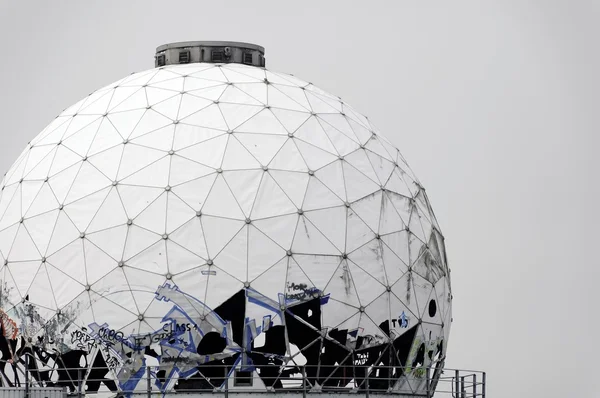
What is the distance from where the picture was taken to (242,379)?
51.1 meters

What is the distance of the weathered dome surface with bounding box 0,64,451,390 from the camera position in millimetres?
51094

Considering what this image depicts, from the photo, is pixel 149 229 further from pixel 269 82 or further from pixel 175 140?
pixel 269 82

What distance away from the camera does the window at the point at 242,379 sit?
5103 centimetres

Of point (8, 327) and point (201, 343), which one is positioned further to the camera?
point (8, 327)

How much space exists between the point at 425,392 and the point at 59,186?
12.4 meters

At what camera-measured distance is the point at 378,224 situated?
176 ft

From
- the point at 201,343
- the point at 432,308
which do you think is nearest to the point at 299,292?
the point at 201,343

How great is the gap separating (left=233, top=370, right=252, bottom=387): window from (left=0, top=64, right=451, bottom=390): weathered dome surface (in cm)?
31

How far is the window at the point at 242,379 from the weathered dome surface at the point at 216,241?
308 mm

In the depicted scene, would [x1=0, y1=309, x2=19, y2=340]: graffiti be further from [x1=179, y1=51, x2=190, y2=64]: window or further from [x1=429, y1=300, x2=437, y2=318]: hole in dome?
[x1=429, y1=300, x2=437, y2=318]: hole in dome

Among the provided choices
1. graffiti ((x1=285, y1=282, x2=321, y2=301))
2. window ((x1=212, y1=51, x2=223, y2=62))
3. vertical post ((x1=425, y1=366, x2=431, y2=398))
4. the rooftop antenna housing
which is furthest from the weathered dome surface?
the rooftop antenna housing

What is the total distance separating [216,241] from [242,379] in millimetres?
3865

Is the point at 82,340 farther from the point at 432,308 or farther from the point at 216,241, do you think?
the point at 432,308

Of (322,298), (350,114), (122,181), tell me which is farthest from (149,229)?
(350,114)
